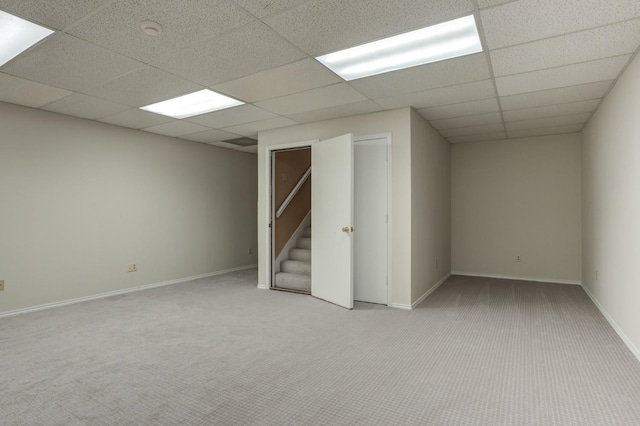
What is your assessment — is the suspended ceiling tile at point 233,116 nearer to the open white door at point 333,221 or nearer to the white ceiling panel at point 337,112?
the white ceiling panel at point 337,112

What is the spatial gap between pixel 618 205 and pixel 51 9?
4555mm

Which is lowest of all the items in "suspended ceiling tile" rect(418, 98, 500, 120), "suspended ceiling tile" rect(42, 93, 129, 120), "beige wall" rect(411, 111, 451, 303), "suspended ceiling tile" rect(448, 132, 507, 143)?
"beige wall" rect(411, 111, 451, 303)

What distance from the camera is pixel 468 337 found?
3.16 meters


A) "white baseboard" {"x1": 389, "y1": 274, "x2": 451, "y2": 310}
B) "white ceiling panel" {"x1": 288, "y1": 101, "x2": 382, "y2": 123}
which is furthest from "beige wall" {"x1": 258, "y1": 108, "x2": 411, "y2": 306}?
"white ceiling panel" {"x1": 288, "y1": 101, "x2": 382, "y2": 123}

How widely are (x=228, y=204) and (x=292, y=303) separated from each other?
9.89 feet

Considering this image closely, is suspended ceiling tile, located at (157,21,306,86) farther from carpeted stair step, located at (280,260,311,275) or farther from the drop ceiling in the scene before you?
carpeted stair step, located at (280,260,311,275)

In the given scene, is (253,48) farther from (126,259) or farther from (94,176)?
(126,259)

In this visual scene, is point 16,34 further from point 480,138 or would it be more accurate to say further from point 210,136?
point 480,138

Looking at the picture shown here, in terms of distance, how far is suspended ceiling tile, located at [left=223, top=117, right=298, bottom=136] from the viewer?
4.76 meters

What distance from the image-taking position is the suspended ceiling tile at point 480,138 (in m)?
5.69

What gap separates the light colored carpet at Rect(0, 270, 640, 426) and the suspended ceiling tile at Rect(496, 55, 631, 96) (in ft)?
→ 7.49

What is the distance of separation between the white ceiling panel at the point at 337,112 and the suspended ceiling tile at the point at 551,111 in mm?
1712

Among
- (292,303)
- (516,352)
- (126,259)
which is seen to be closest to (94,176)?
(126,259)

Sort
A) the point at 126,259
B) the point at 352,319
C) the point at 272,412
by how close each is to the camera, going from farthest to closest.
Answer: the point at 126,259 < the point at 352,319 < the point at 272,412
